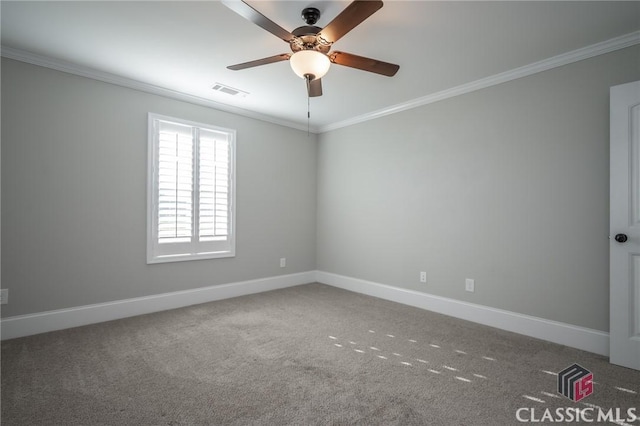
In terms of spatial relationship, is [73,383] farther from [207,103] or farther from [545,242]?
[545,242]

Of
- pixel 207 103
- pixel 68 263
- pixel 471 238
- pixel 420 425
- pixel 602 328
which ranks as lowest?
pixel 420 425

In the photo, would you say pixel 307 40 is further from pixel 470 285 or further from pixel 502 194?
pixel 470 285

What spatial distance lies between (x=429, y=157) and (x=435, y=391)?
104 inches

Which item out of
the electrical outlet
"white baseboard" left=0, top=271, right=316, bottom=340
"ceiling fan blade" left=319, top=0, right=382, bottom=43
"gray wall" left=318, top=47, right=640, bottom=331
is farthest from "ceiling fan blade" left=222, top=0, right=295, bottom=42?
"white baseboard" left=0, top=271, right=316, bottom=340

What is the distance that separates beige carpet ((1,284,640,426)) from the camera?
1828mm

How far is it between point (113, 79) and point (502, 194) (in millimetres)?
4240

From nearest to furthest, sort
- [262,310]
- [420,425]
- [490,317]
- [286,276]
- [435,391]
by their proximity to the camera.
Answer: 1. [420,425]
2. [435,391]
3. [490,317]
4. [262,310]
5. [286,276]

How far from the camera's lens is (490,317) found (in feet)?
10.8

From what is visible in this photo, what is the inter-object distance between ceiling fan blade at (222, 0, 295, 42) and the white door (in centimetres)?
260

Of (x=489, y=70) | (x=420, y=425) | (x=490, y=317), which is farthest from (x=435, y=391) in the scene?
(x=489, y=70)

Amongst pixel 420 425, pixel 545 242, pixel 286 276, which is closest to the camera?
pixel 420 425

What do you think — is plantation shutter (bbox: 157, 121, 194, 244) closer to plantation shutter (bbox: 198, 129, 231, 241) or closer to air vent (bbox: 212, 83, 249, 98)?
plantation shutter (bbox: 198, 129, 231, 241)

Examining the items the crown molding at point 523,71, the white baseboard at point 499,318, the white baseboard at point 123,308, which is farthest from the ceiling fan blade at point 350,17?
the white baseboard at point 123,308

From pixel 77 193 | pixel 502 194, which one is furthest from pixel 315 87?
pixel 77 193
